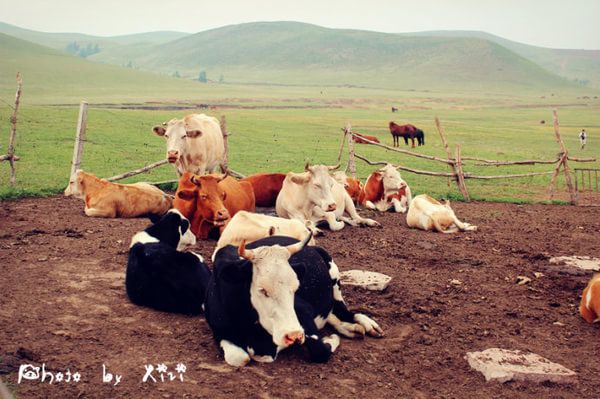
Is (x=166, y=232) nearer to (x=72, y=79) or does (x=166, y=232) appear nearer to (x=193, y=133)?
(x=193, y=133)

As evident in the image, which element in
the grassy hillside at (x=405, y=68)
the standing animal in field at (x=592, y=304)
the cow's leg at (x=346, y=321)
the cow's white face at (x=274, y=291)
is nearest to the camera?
the cow's white face at (x=274, y=291)

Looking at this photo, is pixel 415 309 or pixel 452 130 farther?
pixel 452 130

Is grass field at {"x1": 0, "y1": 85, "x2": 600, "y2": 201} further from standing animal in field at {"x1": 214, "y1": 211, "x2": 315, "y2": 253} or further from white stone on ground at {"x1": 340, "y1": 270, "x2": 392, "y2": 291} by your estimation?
white stone on ground at {"x1": 340, "y1": 270, "x2": 392, "y2": 291}

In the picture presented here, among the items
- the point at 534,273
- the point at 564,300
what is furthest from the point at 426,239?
the point at 564,300

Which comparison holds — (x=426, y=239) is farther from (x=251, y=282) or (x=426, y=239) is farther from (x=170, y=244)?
(x=251, y=282)

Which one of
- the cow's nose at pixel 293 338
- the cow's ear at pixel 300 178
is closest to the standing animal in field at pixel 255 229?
the cow's nose at pixel 293 338

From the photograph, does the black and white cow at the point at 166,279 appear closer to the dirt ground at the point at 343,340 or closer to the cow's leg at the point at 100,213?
the dirt ground at the point at 343,340

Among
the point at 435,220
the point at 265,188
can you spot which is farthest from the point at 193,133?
the point at 435,220

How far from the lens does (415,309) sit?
746 centimetres

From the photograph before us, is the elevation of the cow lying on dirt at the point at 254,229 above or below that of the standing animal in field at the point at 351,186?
above

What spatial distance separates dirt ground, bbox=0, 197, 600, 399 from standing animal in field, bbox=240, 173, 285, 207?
2.09 metres

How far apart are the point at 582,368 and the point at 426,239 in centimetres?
526

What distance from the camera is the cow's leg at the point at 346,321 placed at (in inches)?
259

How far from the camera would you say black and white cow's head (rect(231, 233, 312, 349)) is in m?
5.52
